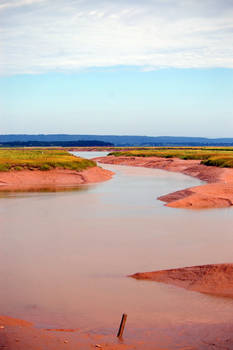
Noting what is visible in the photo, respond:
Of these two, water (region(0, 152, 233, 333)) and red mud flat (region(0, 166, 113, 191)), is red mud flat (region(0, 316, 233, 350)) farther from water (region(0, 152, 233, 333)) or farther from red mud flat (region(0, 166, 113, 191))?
red mud flat (region(0, 166, 113, 191))

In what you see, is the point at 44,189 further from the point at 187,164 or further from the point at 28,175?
the point at 187,164

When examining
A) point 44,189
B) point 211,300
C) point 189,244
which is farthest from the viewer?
point 44,189

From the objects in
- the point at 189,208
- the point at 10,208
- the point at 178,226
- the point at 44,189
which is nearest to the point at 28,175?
the point at 44,189

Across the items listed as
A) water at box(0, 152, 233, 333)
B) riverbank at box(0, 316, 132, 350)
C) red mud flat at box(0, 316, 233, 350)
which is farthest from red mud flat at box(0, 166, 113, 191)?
red mud flat at box(0, 316, 233, 350)

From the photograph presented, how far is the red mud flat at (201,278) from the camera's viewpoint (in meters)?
10.9

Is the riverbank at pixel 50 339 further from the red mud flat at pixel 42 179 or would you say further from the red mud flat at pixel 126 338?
the red mud flat at pixel 42 179

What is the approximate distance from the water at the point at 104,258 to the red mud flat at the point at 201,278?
34 cm

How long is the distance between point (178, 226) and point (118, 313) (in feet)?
32.7

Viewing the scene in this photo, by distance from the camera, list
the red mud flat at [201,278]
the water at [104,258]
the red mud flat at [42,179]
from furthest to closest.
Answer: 1. the red mud flat at [42,179]
2. the red mud flat at [201,278]
3. the water at [104,258]

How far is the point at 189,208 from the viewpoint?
24.5m

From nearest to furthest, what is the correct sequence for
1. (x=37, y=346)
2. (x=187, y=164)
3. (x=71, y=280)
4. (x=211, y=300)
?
(x=37, y=346)
(x=211, y=300)
(x=71, y=280)
(x=187, y=164)

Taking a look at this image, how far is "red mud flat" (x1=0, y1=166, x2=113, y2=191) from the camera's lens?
37094 millimetres

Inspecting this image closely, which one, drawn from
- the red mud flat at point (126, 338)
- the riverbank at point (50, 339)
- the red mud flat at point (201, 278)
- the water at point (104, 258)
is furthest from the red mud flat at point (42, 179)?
the red mud flat at point (126, 338)

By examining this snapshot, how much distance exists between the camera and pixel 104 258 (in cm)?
1428
